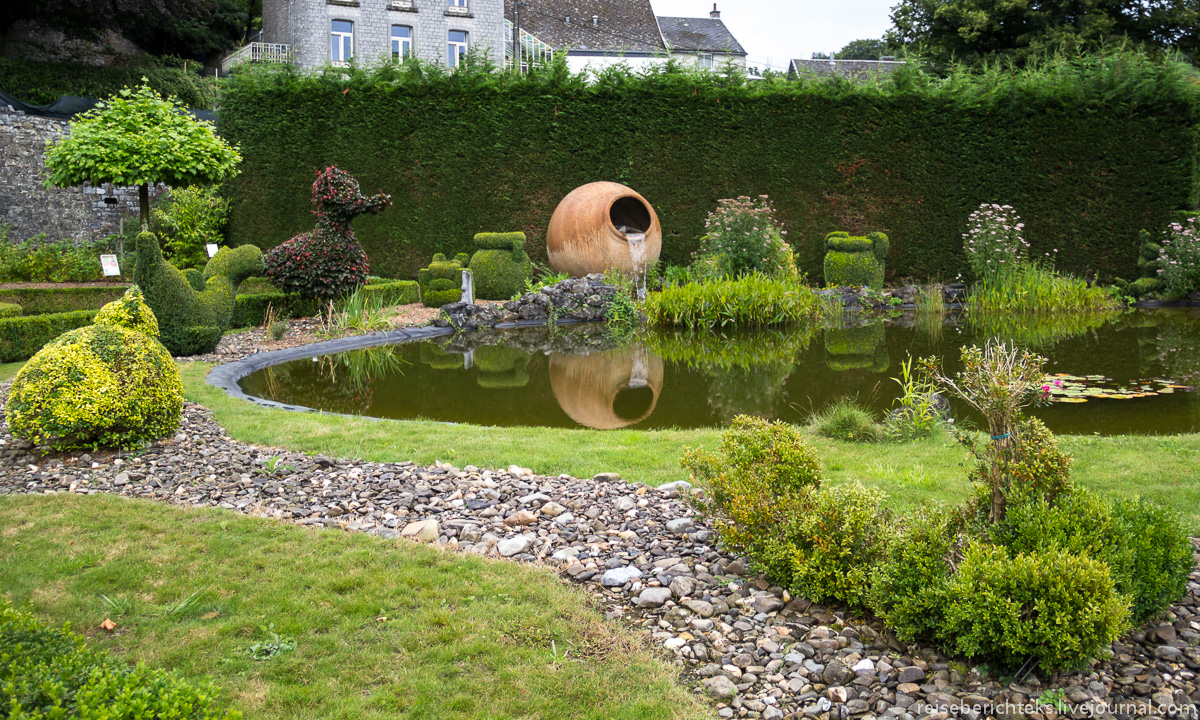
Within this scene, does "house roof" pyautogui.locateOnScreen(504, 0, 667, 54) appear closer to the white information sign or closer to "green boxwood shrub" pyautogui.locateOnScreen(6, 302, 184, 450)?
the white information sign

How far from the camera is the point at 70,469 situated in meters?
4.02

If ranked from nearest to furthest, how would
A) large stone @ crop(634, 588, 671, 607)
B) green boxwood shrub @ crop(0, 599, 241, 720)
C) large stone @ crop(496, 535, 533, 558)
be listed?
green boxwood shrub @ crop(0, 599, 241, 720)
large stone @ crop(634, 588, 671, 607)
large stone @ crop(496, 535, 533, 558)

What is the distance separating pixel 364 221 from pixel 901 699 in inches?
469

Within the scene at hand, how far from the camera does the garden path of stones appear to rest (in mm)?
2111

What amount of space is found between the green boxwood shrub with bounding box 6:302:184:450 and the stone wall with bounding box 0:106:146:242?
11.2 meters

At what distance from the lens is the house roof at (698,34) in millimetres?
32938

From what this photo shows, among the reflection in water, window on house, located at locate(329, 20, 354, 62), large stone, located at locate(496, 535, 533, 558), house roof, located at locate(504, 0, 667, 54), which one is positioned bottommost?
large stone, located at locate(496, 535, 533, 558)

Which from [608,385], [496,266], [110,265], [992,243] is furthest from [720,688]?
[992,243]

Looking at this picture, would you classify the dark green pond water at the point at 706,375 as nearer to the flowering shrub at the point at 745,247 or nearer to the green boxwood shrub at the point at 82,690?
the flowering shrub at the point at 745,247

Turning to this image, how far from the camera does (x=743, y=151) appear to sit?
13.0 metres

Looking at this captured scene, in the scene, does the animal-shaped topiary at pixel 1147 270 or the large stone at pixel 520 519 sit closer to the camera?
the large stone at pixel 520 519

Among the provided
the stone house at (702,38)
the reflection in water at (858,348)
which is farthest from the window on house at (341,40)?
the reflection in water at (858,348)

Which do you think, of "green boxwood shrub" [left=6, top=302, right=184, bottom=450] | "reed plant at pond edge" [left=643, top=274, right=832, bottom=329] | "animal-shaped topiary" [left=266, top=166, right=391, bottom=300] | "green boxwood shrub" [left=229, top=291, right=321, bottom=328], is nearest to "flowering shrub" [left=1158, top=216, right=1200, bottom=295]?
"reed plant at pond edge" [left=643, top=274, right=832, bottom=329]

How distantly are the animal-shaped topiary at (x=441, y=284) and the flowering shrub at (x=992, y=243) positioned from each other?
26.6ft
